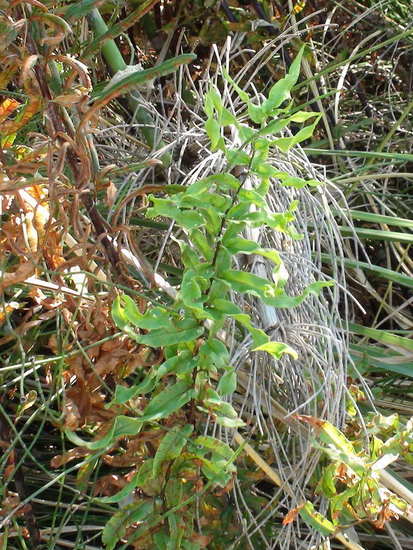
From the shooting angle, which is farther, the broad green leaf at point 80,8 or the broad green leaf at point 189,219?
the broad green leaf at point 80,8

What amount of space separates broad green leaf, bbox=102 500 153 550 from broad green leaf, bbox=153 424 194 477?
0.05 metres

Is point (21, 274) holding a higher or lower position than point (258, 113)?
lower

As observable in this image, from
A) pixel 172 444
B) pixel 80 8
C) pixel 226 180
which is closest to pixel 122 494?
pixel 172 444

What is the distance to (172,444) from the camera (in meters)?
0.79

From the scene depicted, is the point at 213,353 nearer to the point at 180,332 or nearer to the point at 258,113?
the point at 180,332

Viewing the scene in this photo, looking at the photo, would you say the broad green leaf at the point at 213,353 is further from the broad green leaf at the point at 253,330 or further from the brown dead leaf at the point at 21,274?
the brown dead leaf at the point at 21,274

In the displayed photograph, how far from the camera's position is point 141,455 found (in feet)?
2.87

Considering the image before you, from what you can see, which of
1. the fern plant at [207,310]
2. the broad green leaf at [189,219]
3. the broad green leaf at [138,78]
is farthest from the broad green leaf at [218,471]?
the broad green leaf at [138,78]

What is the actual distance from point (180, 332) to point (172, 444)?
12 cm

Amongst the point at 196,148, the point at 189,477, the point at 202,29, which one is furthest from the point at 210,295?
the point at 202,29

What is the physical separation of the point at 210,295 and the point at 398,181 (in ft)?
2.77

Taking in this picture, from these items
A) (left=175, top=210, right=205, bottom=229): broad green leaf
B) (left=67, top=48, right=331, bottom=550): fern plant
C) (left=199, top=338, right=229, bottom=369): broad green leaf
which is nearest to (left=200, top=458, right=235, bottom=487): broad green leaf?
(left=67, top=48, right=331, bottom=550): fern plant

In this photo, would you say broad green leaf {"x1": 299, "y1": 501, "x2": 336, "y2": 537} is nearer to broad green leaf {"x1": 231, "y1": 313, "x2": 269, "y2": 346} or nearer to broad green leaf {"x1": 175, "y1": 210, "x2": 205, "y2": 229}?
broad green leaf {"x1": 231, "y1": 313, "x2": 269, "y2": 346}

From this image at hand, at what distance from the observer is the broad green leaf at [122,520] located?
815 mm
